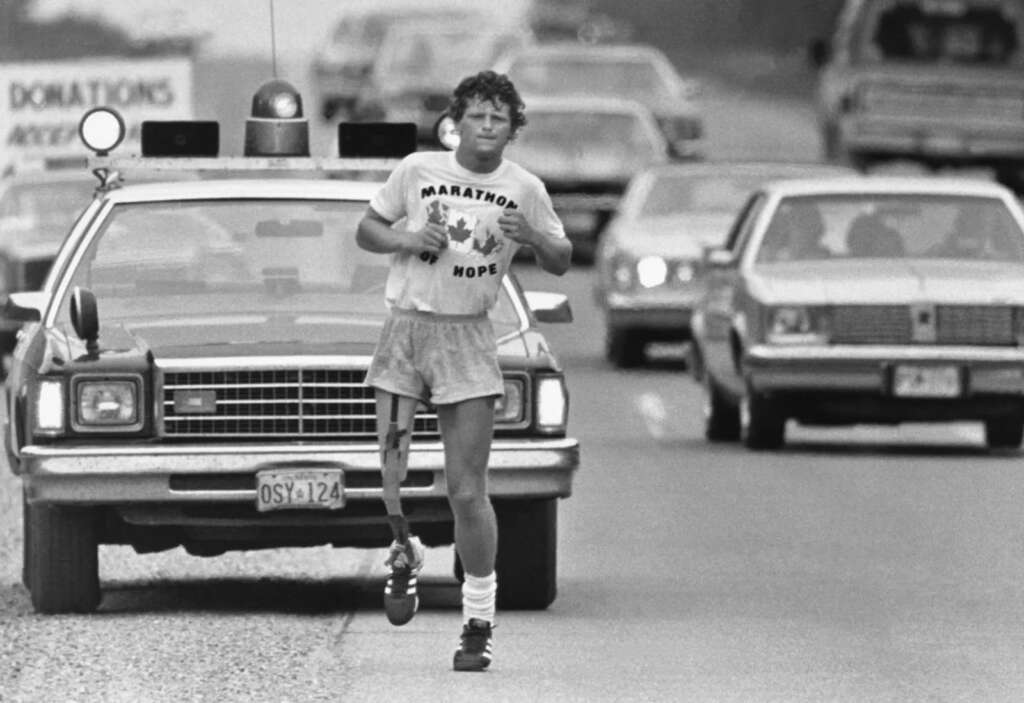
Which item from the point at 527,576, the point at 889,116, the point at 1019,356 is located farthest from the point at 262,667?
the point at 889,116

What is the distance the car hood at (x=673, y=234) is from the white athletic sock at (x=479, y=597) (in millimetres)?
14618

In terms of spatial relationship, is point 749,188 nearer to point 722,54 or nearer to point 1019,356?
point 1019,356

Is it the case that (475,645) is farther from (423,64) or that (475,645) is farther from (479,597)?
(423,64)

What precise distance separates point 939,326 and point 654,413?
4200 mm

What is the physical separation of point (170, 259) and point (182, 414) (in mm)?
1240

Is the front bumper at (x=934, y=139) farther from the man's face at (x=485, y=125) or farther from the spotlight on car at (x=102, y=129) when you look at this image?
the man's face at (x=485, y=125)

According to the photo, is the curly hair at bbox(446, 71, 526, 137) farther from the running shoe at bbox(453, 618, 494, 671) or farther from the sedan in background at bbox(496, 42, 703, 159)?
the sedan in background at bbox(496, 42, 703, 159)

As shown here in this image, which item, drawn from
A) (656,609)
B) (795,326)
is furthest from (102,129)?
(795,326)

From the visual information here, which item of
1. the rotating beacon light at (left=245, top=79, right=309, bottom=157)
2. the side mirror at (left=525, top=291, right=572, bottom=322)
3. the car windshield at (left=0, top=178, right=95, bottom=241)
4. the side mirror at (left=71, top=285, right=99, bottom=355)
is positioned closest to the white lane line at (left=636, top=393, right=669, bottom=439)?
the car windshield at (left=0, top=178, right=95, bottom=241)

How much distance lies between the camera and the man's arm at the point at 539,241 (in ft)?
34.1

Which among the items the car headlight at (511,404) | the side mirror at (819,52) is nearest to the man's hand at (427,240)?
the car headlight at (511,404)

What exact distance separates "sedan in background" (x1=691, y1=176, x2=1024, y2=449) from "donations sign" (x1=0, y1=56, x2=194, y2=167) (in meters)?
10.6

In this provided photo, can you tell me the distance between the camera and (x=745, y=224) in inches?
814

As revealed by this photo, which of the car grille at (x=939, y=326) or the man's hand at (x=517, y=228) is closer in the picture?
the man's hand at (x=517, y=228)
